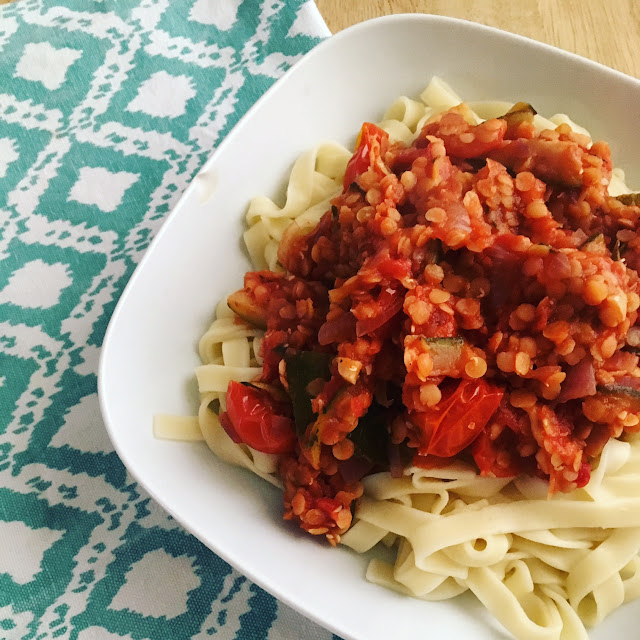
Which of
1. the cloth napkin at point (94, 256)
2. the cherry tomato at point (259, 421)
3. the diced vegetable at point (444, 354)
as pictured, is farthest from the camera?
the cloth napkin at point (94, 256)

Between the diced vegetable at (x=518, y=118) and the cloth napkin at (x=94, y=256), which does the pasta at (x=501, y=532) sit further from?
the diced vegetable at (x=518, y=118)

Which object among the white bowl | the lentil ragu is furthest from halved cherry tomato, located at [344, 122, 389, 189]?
the white bowl

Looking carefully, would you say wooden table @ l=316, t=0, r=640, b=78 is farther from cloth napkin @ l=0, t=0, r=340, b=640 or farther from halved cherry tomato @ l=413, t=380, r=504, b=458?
halved cherry tomato @ l=413, t=380, r=504, b=458

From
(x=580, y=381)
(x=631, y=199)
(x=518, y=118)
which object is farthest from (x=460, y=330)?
(x=518, y=118)

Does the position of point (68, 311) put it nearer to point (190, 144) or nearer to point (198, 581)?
point (190, 144)

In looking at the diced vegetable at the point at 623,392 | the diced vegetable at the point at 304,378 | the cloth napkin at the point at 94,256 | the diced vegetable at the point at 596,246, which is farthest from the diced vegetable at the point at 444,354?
the cloth napkin at the point at 94,256

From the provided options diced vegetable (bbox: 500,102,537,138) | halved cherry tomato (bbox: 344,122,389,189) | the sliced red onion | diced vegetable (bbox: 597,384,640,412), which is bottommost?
diced vegetable (bbox: 597,384,640,412)

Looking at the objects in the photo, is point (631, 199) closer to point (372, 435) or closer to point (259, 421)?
point (372, 435)
